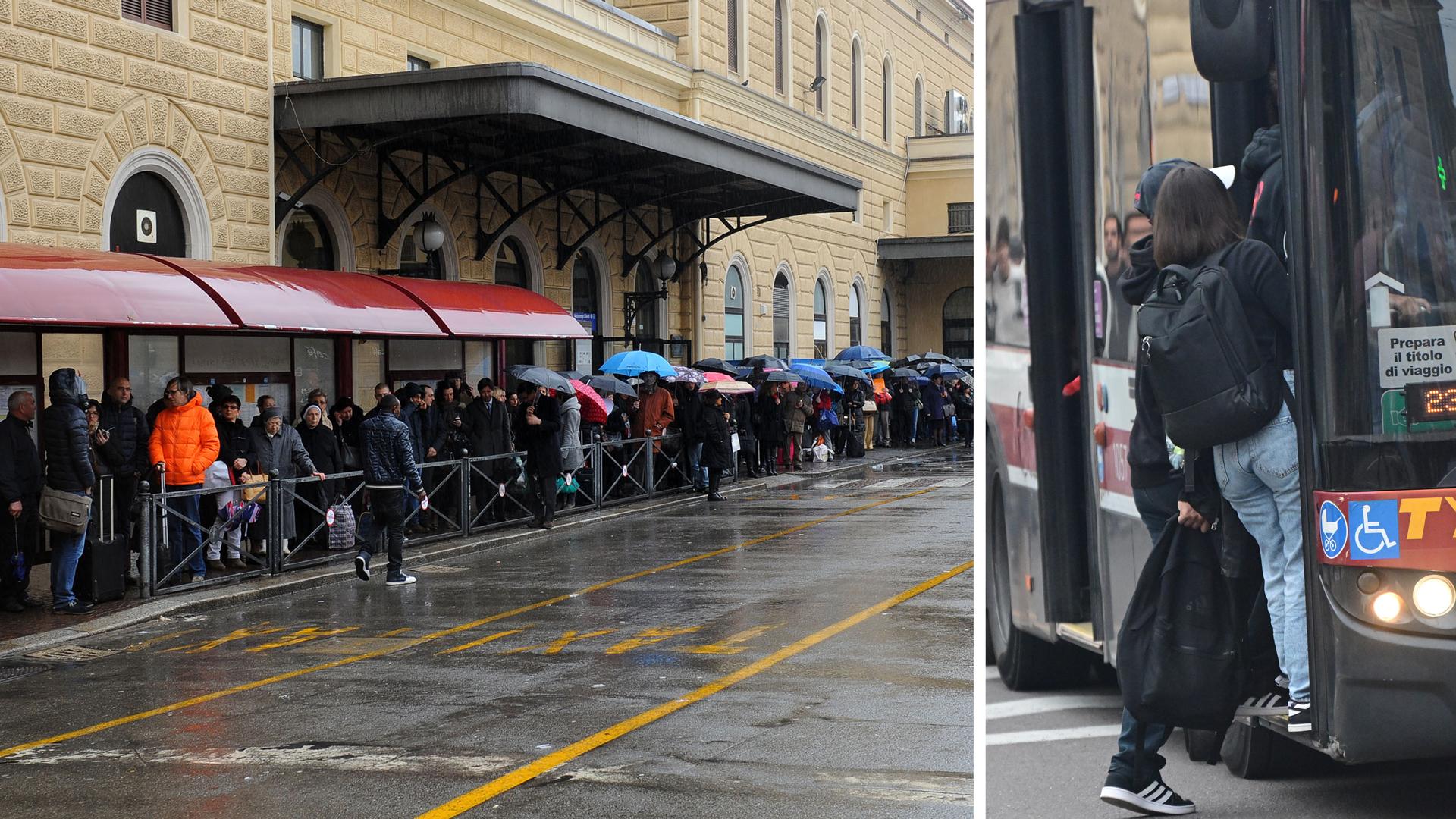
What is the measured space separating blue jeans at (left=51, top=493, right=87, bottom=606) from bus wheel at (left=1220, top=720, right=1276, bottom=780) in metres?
11.8

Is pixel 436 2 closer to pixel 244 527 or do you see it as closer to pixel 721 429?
pixel 721 429

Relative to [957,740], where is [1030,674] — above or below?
above

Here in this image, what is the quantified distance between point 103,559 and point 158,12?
25.5 feet

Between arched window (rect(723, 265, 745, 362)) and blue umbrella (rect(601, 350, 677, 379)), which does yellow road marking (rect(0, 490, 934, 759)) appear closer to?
blue umbrella (rect(601, 350, 677, 379))

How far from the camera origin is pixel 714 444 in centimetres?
2284

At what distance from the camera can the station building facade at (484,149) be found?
17.1 m

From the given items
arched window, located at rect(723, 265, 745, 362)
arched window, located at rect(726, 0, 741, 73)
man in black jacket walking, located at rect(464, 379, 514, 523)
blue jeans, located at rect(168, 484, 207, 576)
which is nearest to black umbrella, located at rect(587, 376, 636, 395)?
man in black jacket walking, located at rect(464, 379, 514, 523)

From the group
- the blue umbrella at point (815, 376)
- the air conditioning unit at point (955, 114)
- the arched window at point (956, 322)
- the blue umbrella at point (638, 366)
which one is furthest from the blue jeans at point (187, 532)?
the air conditioning unit at point (955, 114)

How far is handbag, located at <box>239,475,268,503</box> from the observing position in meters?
14.6

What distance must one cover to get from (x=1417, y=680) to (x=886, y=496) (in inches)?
813

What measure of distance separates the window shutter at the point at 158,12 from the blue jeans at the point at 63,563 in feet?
24.8

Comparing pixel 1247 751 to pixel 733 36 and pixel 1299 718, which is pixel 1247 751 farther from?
pixel 733 36

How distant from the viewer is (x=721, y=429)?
2302cm

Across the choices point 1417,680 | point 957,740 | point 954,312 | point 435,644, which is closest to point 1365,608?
point 1417,680
